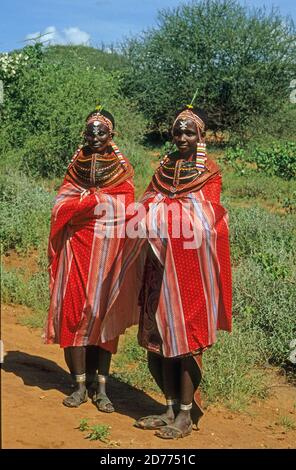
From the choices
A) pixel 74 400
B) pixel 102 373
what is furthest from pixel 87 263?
pixel 74 400

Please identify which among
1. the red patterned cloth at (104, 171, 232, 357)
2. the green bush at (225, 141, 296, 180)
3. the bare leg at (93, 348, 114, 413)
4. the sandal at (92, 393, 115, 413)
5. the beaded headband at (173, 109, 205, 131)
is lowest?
the sandal at (92, 393, 115, 413)

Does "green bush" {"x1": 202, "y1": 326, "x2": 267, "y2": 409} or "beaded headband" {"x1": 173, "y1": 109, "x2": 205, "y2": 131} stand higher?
"beaded headband" {"x1": 173, "y1": 109, "x2": 205, "y2": 131}

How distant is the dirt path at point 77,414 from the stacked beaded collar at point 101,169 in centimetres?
136

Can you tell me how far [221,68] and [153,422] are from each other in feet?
49.3

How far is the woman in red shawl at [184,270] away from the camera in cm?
416

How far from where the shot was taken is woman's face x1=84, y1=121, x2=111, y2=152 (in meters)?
4.66

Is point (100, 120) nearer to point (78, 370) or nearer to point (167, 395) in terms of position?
point (78, 370)

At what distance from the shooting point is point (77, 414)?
445cm

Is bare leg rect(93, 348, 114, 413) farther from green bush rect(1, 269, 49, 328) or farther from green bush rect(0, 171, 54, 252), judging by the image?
green bush rect(0, 171, 54, 252)

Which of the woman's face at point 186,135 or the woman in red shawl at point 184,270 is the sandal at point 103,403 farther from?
the woman's face at point 186,135

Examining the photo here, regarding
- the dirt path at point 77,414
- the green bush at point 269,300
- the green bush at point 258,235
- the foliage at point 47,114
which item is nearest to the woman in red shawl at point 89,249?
the dirt path at point 77,414

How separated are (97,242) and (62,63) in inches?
500

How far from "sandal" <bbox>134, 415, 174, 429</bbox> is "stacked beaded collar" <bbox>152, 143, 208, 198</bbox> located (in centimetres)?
129

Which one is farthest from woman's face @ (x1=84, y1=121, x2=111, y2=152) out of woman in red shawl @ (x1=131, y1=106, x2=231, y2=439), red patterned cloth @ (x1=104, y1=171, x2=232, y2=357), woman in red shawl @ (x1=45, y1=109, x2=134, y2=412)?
red patterned cloth @ (x1=104, y1=171, x2=232, y2=357)
